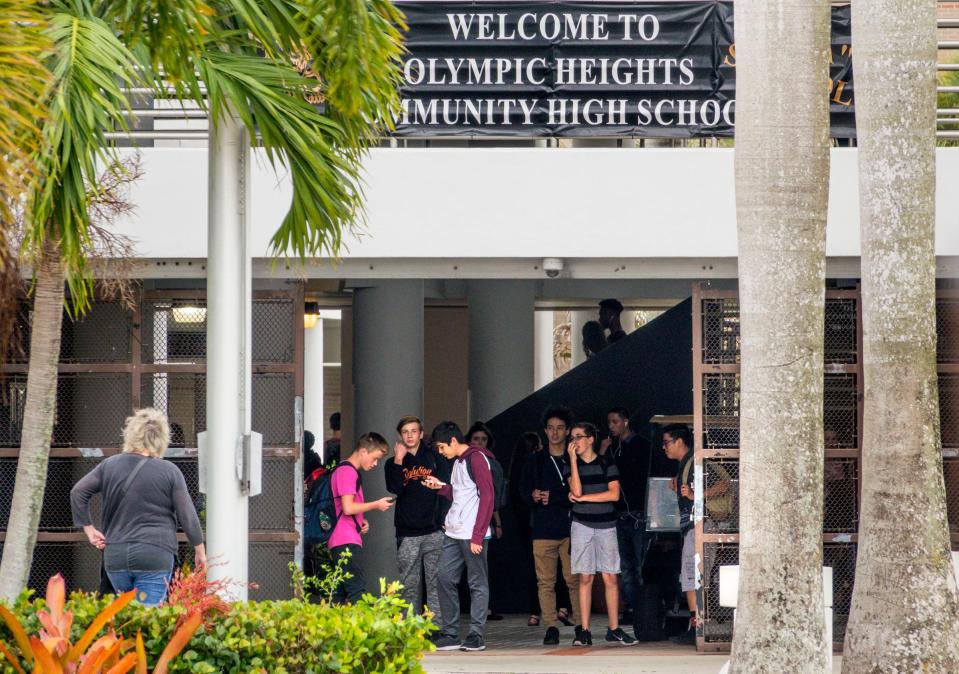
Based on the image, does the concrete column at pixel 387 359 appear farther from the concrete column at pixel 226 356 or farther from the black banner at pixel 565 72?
the concrete column at pixel 226 356

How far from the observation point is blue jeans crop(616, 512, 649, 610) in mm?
11688

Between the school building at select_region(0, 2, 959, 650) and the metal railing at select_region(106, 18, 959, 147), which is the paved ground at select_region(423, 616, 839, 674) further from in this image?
the metal railing at select_region(106, 18, 959, 147)

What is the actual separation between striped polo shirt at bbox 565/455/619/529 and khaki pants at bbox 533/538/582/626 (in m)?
0.49

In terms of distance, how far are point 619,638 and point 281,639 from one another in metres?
5.71

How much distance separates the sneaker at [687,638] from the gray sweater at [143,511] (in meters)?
4.67

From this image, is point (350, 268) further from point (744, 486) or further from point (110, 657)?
point (110, 657)

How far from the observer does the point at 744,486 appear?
7.21 meters

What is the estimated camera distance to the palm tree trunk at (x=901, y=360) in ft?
24.7

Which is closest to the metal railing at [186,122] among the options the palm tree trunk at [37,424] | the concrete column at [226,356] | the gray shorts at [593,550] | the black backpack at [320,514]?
the palm tree trunk at [37,424]

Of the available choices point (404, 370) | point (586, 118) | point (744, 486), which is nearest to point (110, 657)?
point (744, 486)

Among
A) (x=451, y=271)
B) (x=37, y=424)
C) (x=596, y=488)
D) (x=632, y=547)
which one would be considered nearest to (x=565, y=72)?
(x=451, y=271)

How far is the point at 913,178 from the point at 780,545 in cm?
219

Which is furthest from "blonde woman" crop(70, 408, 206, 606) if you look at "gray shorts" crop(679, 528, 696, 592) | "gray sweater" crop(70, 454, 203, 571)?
"gray shorts" crop(679, 528, 696, 592)

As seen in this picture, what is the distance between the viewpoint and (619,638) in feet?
36.7
